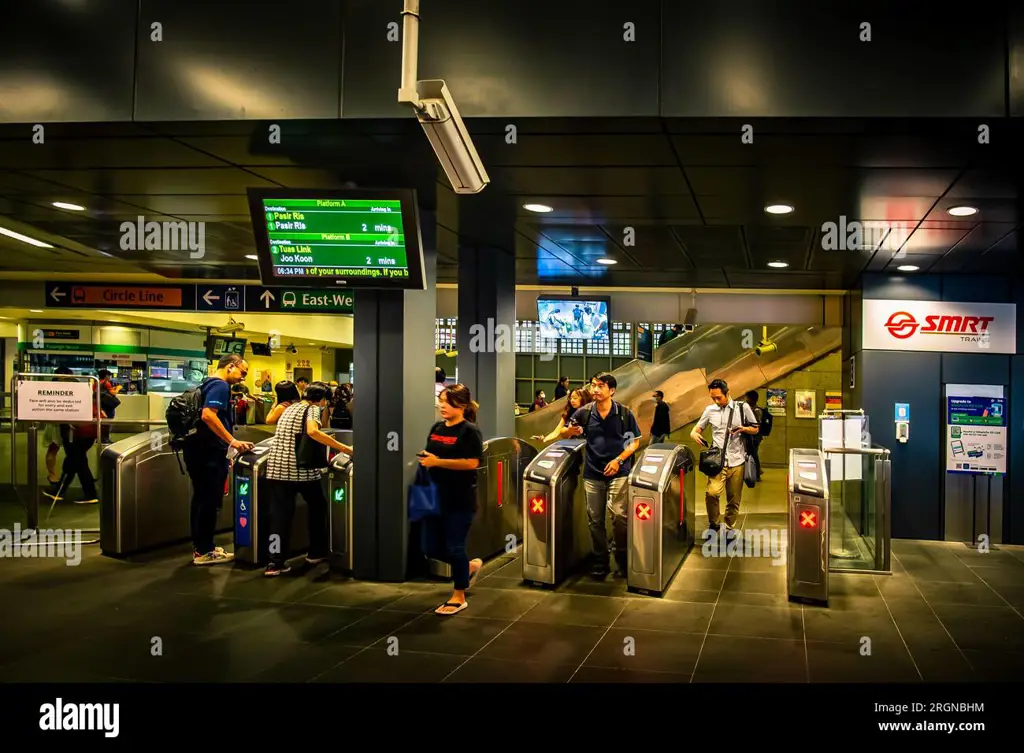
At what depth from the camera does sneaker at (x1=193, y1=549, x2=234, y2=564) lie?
6965 mm

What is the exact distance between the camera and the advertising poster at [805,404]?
17.1 m

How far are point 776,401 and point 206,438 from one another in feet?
44.6

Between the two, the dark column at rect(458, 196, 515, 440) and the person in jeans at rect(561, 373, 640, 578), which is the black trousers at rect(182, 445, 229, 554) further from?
the person in jeans at rect(561, 373, 640, 578)

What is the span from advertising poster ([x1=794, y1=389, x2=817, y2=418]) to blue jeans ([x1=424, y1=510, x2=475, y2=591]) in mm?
13341

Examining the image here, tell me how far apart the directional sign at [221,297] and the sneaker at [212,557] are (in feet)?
16.1

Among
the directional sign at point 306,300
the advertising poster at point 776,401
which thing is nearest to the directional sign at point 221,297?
the directional sign at point 306,300

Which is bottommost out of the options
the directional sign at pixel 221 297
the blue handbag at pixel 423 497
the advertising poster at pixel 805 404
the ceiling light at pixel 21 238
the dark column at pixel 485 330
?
the blue handbag at pixel 423 497

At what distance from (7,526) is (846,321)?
10.8 m

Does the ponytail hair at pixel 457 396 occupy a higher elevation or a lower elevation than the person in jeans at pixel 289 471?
higher

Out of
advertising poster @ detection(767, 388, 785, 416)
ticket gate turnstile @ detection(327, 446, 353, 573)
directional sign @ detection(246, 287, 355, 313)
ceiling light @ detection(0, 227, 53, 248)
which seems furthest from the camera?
advertising poster @ detection(767, 388, 785, 416)

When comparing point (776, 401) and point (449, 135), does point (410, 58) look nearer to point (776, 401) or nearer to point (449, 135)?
point (449, 135)

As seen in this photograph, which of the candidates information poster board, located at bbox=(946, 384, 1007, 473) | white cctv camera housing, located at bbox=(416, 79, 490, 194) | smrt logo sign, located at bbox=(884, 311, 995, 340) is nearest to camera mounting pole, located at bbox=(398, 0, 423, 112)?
white cctv camera housing, located at bbox=(416, 79, 490, 194)

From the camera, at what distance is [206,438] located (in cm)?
674

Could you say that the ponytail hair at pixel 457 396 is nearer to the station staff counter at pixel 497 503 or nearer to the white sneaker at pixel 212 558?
the station staff counter at pixel 497 503
